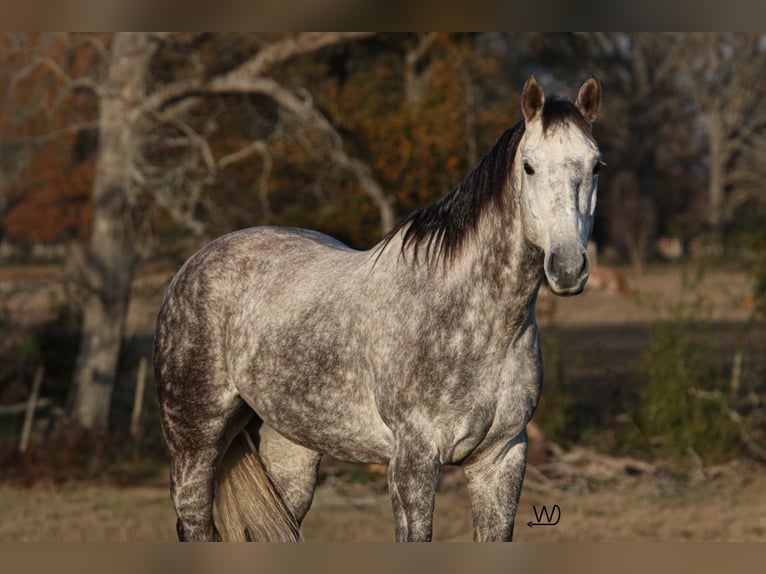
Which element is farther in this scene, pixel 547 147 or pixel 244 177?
pixel 244 177

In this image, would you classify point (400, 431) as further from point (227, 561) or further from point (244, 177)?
point (244, 177)

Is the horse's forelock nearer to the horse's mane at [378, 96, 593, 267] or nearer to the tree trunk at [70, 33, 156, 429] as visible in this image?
the horse's mane at [378, 96, 593, 267]

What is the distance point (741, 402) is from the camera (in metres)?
11.4

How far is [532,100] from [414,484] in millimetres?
1363

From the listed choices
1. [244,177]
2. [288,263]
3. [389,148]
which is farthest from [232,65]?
[288,263]

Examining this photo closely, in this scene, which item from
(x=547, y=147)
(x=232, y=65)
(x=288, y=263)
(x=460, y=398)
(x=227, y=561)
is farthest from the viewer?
(x=232, y=65)

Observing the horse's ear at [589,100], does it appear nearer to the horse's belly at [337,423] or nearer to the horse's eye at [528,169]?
the horse's eye at [528,169]

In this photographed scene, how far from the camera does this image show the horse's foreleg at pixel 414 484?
336cm

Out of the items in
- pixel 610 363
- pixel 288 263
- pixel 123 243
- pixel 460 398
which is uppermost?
pixel 288 263

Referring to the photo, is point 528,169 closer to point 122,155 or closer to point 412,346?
point 412,346

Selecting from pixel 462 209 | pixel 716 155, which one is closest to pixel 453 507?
pixel 462 209

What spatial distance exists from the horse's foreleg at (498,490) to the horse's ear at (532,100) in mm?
1164
